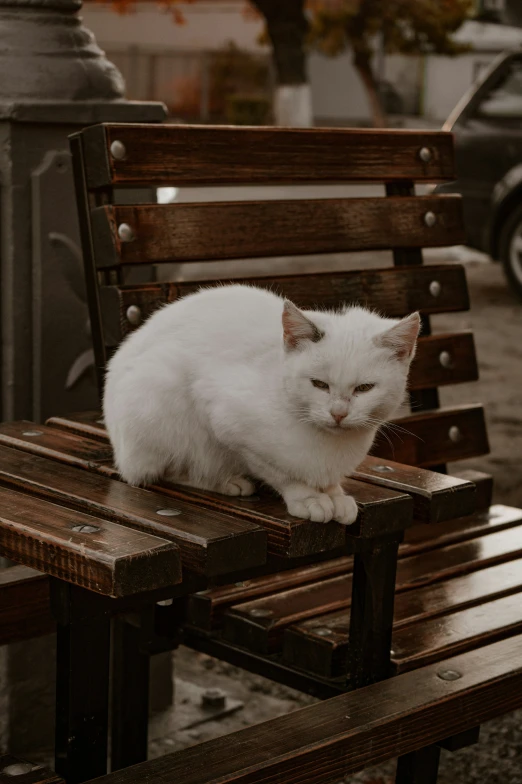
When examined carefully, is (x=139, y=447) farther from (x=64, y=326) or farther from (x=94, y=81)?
(x=94, y=81)

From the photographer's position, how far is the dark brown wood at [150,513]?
1971 millimetres

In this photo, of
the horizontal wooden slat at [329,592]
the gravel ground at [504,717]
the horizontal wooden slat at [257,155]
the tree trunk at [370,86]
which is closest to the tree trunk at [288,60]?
the tree trunk at [370,86]

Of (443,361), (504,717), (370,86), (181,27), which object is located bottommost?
(504,717)

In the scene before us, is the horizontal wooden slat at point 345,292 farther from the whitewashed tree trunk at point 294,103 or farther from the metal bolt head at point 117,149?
the whitewashed tree trunk at point 294,103

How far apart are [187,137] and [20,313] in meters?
0.66

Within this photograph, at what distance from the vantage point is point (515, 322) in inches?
381

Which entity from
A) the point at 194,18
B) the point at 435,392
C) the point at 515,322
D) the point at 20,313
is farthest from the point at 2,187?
the point at 194,18

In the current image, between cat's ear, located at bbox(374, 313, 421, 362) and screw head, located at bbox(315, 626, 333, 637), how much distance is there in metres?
0.66

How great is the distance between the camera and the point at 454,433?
3.46m

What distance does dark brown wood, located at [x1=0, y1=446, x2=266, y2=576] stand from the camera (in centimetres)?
197

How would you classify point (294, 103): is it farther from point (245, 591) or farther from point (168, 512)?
point (168, 512)

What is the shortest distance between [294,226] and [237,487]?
1033 mm

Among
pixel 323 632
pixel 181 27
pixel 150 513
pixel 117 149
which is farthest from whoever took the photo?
pixel 181 27

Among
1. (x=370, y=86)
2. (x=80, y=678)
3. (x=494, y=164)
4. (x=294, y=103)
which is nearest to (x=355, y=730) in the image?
(x=80, y=678)
